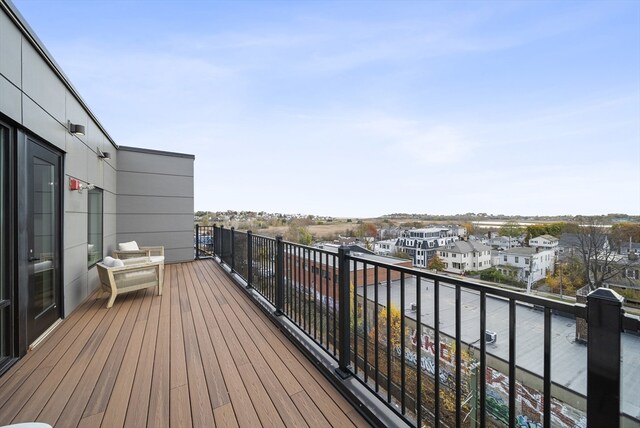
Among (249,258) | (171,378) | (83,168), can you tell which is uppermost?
(83,168)

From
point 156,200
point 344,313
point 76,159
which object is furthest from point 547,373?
point 156,200

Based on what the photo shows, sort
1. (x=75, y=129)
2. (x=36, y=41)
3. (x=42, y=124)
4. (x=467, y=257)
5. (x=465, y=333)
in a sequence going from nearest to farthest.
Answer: (x=465, y=333) < (x=36, y=41) < (x=42, y=124) < (x=75, y=129) < (x=467, y=257)

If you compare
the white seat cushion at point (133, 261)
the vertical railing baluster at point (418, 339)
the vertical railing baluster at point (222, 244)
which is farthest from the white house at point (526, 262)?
the white seat cushion at point (133, 261)

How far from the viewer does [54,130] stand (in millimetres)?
3201

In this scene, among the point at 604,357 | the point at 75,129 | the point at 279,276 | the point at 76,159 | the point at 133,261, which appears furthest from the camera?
the point at 133,261

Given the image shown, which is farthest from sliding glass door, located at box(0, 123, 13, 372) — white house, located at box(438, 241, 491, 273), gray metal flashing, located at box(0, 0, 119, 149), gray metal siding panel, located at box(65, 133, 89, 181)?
white house, located at box(438, 241, 491, 273)

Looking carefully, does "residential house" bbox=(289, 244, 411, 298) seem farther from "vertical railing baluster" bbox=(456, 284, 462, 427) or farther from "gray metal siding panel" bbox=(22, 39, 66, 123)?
"gray metal siding panel" bbox=(22, 39, 66, 123)

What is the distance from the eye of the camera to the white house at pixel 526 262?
584 cm

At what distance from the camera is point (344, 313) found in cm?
205

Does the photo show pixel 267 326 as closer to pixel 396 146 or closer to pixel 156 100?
pixel 156 100

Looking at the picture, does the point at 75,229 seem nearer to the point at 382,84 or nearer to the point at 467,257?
the point at 467,257

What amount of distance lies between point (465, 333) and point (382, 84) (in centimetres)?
1270

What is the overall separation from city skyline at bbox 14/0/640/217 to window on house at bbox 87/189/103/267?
1.62 metres

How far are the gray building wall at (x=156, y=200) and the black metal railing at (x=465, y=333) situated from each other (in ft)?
18.8
